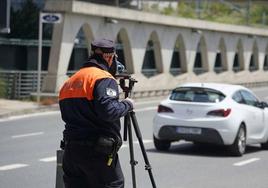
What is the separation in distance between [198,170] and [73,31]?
19.8m

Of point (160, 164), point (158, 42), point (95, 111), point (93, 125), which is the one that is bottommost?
point (158, 42)

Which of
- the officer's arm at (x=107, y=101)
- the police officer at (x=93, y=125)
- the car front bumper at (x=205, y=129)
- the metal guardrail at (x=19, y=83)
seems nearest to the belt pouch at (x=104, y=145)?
the police officer at (x=93, y=125)

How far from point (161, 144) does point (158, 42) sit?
26.9 meters

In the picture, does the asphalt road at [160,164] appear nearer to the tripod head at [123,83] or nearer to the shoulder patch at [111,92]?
the tripod head at [123,83]

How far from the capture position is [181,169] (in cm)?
1302

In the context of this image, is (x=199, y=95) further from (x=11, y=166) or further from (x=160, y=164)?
(x=11, y=166)

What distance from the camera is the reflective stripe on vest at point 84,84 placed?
5.99m

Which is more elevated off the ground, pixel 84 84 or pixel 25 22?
pixel 84 84

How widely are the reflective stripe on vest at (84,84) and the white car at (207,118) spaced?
30.4 feet

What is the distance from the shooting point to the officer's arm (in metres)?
5.91

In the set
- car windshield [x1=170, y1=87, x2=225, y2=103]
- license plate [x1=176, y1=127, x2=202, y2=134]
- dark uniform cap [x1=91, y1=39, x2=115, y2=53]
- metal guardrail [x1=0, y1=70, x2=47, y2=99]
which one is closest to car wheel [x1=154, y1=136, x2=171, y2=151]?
license plate [x1=176, y1=127, x2=202, y2=134]

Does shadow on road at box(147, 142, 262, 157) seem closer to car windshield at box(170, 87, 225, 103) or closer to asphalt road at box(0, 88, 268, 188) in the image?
asphalt road at box(0, 88, 268, 188)

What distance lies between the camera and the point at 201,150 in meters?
16.4

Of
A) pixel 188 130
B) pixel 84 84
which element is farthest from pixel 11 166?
pixel 84 84
